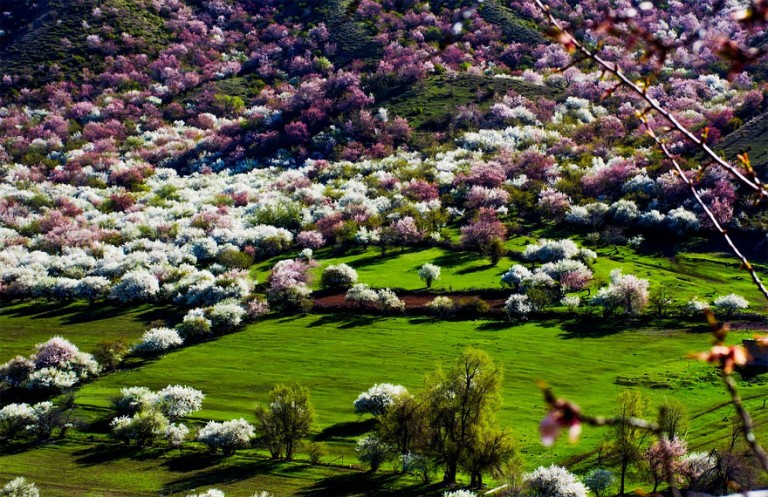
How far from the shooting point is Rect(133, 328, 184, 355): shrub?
5472cm

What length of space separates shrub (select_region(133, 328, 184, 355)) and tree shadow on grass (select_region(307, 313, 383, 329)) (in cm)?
Result: 1007

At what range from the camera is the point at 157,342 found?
54.7 metres

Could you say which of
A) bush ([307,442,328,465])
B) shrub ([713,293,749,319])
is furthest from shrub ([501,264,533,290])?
bush ([307,442,328,465])

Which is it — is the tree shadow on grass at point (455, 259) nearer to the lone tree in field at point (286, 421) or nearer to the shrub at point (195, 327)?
the shrub at point (195, 327)

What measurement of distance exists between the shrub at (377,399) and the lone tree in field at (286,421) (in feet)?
12.0

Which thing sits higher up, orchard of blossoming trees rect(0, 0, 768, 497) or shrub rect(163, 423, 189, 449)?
orchard of blossoming trees rect(0, 0, 768, 497)

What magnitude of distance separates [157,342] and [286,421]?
1839cm

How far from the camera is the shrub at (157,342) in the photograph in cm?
5472

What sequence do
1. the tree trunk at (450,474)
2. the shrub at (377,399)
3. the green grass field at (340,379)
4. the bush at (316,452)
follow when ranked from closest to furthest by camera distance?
the tree trunk at (450,474)
the green grass field at (340,379)
the bush at (316,452)
the shrub at (377,399)

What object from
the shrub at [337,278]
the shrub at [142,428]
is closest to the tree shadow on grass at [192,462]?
the shrub at [142,428]

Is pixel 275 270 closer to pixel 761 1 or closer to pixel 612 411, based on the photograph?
pixel 612 411

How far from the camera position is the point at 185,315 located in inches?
2388

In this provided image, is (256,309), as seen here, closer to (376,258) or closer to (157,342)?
(157,342)

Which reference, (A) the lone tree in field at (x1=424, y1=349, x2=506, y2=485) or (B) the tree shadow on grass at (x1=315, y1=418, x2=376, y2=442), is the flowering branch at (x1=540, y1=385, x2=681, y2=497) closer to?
(A) the lone tree in field at (x1=424, y1=349, x2=506, y2=485)
